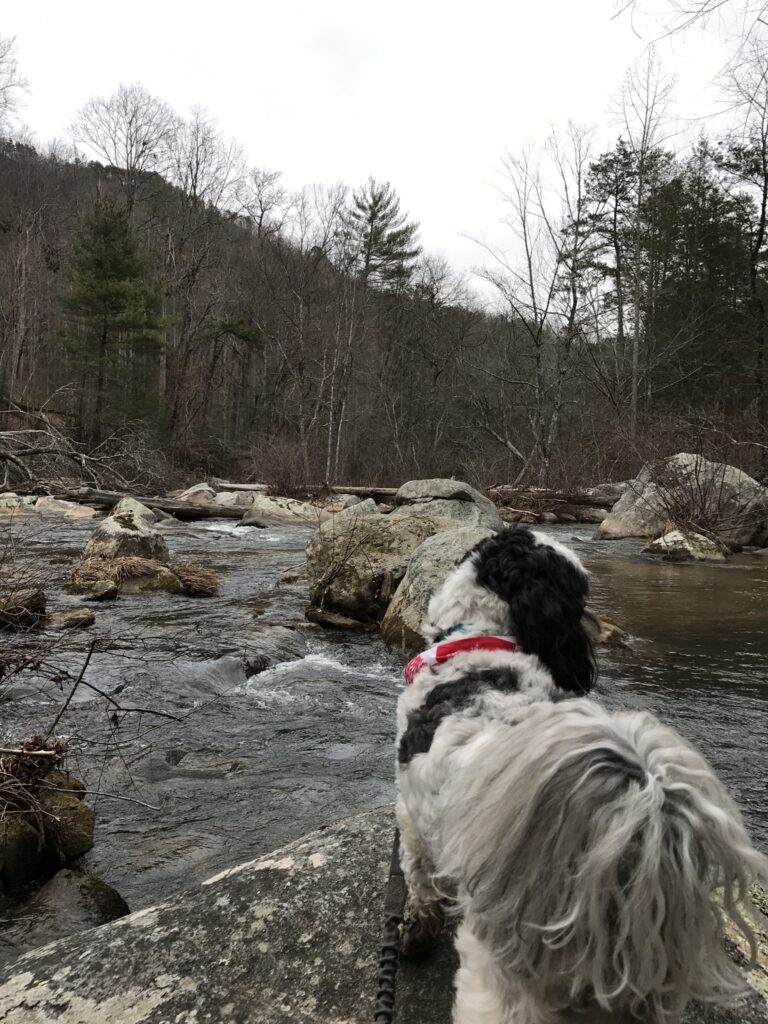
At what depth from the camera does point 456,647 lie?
2.15m

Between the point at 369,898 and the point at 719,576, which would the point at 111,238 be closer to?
the point at 719,576

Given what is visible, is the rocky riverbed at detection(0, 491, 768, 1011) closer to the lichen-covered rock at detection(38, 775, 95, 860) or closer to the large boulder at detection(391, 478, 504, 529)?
the lichen-covered rock at detection(38, 775, 95, 860)

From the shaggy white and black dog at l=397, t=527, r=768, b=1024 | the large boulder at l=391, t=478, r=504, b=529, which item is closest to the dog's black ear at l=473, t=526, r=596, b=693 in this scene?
the shaggy white and black dog at l=397, t=527, r=768, b=1024

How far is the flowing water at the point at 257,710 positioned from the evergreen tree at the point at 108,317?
20077mm

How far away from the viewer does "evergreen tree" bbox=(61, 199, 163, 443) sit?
2688 centimetres

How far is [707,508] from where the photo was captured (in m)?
14.0

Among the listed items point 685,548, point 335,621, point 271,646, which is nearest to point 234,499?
point 685,548

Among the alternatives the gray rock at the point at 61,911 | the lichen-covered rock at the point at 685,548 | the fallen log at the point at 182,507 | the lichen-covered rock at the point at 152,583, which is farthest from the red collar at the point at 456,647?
the fallen log at the point at 182,507

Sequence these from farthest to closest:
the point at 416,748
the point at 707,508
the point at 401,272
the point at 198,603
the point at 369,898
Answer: the point at 401,272
the point at 707,508
the point at 198,603
the point at 369,898
the point at 416,748

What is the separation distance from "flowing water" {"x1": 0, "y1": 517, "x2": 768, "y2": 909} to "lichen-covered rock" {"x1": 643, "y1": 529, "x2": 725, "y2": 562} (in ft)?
9.66

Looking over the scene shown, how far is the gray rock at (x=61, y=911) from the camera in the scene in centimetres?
271

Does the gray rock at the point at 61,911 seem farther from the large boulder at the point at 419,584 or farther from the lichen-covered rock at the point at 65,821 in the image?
the large boulder at the point at 419,584

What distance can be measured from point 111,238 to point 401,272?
14660 millimetres

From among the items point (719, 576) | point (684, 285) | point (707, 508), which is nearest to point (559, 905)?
point (719, 576)
